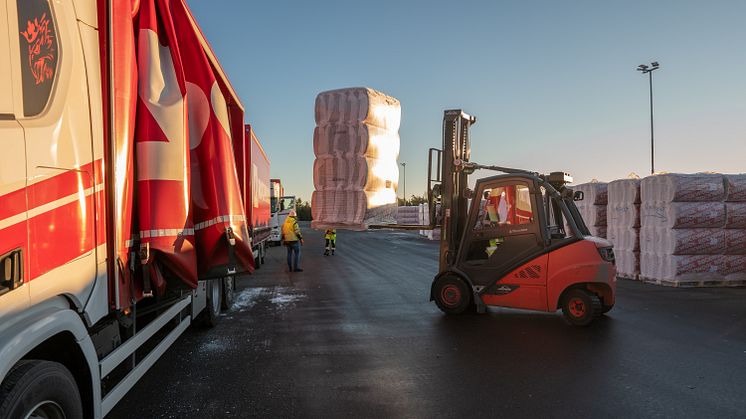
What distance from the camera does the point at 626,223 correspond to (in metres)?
12.4

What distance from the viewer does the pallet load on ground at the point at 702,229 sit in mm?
10953

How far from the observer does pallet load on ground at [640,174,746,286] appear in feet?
35.9

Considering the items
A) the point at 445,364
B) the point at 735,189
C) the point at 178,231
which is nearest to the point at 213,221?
the point at 178,231

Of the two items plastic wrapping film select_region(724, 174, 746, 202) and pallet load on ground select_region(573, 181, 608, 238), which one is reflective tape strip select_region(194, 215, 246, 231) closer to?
plastic wrapping film select_region(724, 174, 746, 202)

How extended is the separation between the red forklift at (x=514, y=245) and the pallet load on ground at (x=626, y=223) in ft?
16.9

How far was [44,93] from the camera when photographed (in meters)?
2.32

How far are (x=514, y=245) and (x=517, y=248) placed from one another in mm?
64

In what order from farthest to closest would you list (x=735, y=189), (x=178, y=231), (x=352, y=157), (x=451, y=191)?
(x=735, y=189) → (x=352, y=157) → (x=451, y=191) → (x=178, y=231)

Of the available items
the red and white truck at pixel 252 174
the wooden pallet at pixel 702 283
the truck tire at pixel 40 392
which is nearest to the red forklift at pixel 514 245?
the red and white truck at pixel 252 174

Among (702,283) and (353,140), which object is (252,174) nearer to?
(353,140)

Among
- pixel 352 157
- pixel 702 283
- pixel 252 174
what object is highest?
pixel 352 157

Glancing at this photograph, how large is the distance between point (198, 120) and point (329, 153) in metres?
5.01

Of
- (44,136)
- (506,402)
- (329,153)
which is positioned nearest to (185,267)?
(44,136)

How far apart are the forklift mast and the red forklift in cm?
2
